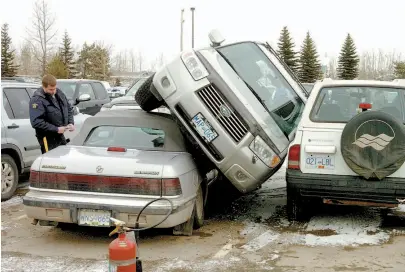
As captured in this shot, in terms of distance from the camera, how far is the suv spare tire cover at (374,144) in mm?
5672

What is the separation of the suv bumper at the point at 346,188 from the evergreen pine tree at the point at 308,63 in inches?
1918

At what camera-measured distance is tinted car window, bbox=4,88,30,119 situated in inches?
311

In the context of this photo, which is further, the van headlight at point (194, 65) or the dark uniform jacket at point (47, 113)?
the dark uniform jacket at point (47, 113)

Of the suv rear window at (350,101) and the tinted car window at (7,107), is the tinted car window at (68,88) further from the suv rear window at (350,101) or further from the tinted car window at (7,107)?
the suv rear window at (350,101)

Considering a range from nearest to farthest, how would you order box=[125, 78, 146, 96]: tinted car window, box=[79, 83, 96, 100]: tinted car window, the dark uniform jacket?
1. the dark uniform jacket
2. box=[125, 78, 146, 96]: tinted car window
3. box=[79, 83, 96, 100]: tinted car window

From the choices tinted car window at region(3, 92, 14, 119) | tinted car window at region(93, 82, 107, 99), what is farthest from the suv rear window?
tinted car window at region(93, 82, 107, 99)

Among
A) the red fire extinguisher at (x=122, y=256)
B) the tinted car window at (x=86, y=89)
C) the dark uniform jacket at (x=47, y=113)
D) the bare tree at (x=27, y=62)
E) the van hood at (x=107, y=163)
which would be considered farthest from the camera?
the bare tree at (x=27, y=62)

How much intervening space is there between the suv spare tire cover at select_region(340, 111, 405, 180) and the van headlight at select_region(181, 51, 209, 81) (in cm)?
180

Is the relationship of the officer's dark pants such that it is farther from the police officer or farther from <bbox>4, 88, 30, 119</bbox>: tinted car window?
<bbox>4, 88, 30, 119</bbox>: tinted car window

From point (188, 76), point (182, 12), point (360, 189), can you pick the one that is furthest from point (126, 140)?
point (182, 12)

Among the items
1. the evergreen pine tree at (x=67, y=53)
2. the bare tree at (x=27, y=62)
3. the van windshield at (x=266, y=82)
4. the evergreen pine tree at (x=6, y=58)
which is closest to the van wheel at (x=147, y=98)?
the van windshield at (x=266, y=82)

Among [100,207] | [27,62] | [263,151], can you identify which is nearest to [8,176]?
[100,207]

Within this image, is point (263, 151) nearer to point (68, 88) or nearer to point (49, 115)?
point (49, 115)

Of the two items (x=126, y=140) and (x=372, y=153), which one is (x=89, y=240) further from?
(x=372, y=153)
